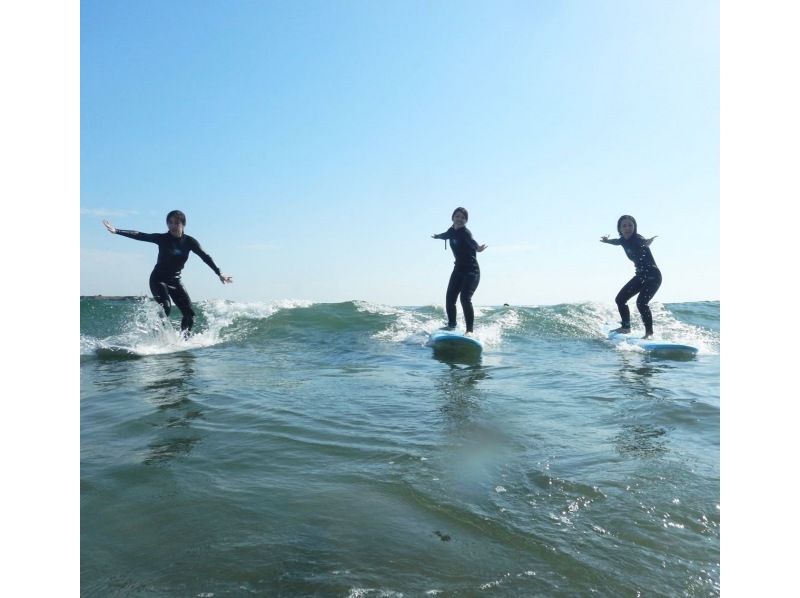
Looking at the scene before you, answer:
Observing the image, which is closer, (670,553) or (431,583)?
(431,583)

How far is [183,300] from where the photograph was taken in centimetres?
932

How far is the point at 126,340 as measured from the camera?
8.70m

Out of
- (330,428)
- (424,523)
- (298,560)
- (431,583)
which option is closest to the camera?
(431,583)

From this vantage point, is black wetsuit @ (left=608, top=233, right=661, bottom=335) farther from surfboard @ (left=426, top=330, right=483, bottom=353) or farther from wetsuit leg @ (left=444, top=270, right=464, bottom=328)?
surfboard @ (left=426, top=330, right=483, bottom=353)

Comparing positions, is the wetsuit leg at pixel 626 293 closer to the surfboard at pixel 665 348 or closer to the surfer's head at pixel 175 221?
the surfboard at pixel 665 348

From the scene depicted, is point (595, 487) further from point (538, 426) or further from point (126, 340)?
point (126, 340)

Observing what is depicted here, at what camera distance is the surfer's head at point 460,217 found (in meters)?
9.80

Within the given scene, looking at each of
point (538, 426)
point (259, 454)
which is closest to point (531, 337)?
point (538, 426)

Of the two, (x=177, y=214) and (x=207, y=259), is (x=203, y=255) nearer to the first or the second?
(x=207, y=259)

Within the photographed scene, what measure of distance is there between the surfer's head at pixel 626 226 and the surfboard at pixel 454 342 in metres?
4.56

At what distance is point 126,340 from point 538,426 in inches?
323

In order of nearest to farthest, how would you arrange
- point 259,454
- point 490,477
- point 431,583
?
point 431,583, point 490,477, point 259,454
